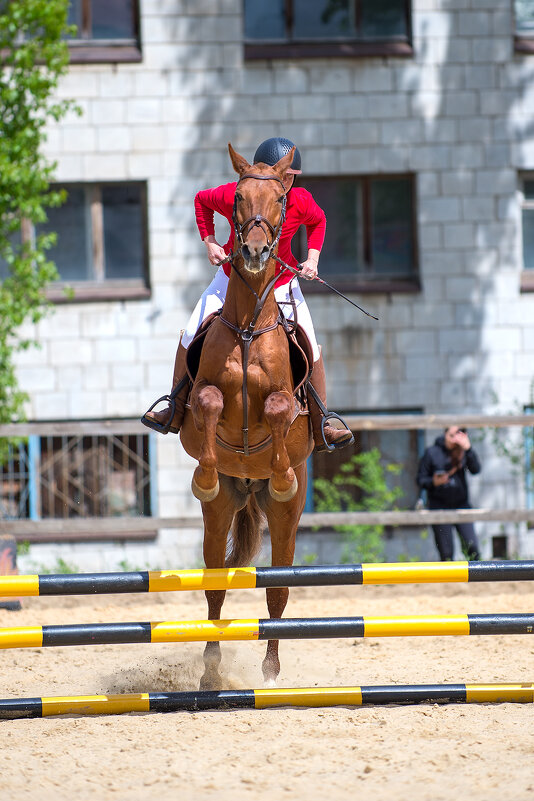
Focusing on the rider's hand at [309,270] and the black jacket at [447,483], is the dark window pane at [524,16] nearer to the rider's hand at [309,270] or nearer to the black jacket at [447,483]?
the black jacket at [447,483]

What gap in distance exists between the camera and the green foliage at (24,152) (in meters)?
11.2

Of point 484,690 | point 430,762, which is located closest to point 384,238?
point 484,690

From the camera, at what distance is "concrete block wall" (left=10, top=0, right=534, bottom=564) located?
1273 centimetres

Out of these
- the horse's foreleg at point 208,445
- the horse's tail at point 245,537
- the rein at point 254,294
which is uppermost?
the rein at point 254,294

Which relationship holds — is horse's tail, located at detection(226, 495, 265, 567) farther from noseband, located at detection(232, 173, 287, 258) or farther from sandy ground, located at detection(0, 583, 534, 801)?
noseband, located at detection(232, 173, 287, 258)

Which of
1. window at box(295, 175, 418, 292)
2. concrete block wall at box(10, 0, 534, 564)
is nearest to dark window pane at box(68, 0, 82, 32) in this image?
concrete block wall at box(10, 0, 534, 564)

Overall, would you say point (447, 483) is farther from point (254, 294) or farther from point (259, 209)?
point (259, 209)

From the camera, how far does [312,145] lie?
505 inches

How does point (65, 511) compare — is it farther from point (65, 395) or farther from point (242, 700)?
point (242, 700)

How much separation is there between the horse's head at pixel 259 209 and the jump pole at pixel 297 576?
5.37 ft

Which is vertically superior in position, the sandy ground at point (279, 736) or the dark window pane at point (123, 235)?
the dark window pane at point (123, 235)

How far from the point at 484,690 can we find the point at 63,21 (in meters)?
9.27

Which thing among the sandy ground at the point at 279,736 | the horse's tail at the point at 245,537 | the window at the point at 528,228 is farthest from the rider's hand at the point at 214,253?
the window at the point at 528,228

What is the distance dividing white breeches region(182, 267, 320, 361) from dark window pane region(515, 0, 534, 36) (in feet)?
27.9
